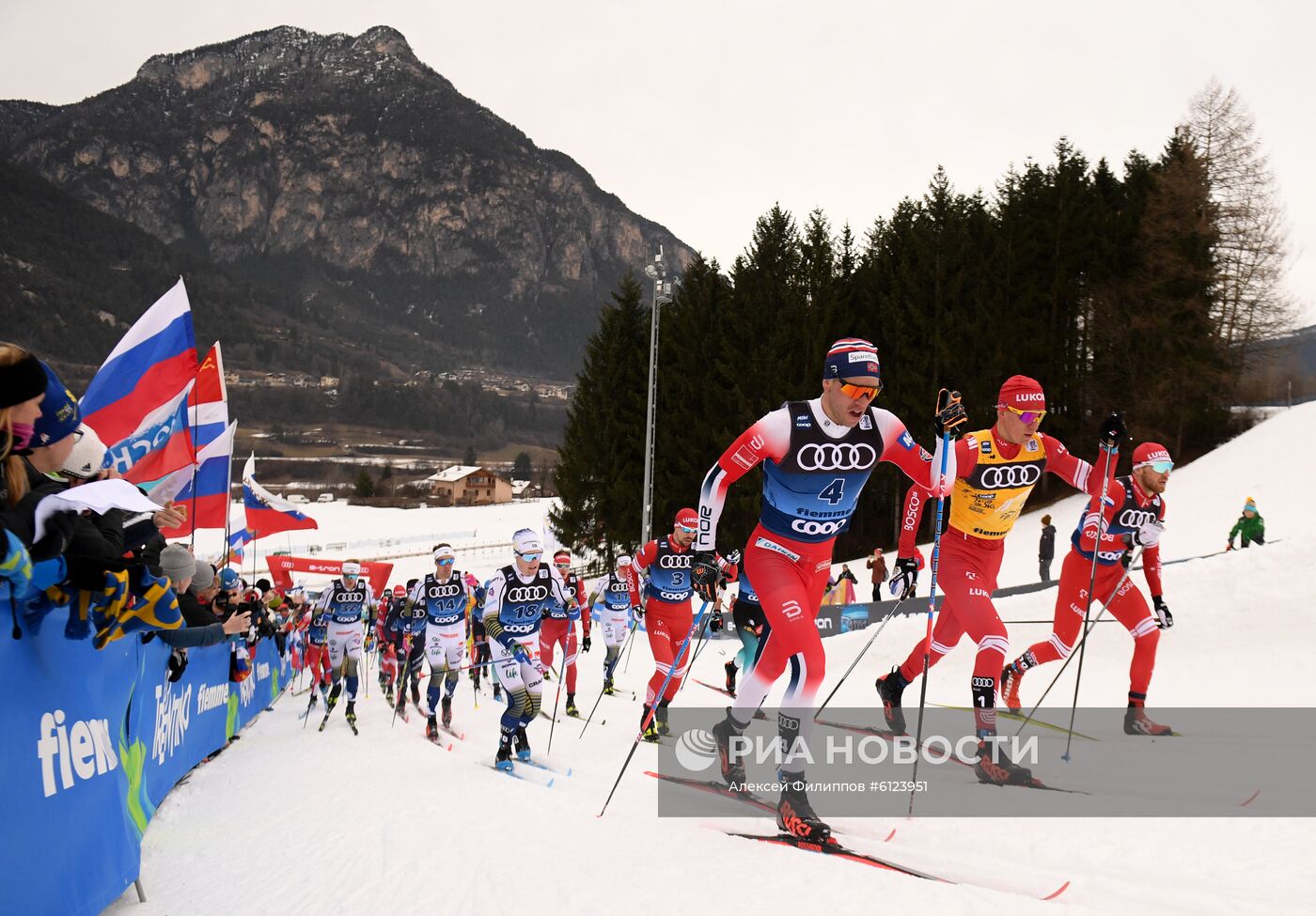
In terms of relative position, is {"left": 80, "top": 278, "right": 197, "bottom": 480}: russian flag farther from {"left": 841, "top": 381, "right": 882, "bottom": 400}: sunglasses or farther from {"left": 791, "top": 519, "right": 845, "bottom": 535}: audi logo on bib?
{"left": 841, "top": 381, "right": 882, "bottom": 400}: sunglasses

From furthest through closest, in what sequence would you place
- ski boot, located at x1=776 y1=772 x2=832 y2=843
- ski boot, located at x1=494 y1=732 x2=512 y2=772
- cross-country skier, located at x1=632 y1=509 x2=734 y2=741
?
cross-country skier, located at x1=632 y1=509 x2=734 y2=741
ski boot, located at x1=494 y1=732 x2=512 y2=772
ski boot, located at x1=776 y1=772 x2=832 y2=843

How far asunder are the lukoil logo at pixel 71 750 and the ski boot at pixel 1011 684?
269 inches

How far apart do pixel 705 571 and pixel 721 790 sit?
1.90m

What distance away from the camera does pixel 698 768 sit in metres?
7.59

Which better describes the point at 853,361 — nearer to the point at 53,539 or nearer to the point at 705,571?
the point at 705,571

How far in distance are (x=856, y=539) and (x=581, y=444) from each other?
13257 mm

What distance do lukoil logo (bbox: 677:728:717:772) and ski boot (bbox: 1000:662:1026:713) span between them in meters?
2.65

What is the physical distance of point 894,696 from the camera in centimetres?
811

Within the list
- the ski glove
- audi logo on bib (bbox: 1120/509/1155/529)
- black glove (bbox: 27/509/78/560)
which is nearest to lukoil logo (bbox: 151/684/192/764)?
black glove (bbox: 27/509/78/560)

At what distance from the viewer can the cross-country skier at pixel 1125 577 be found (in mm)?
7918

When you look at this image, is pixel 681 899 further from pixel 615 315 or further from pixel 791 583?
pixel 615 315

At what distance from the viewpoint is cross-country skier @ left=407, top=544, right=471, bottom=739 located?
1232cm

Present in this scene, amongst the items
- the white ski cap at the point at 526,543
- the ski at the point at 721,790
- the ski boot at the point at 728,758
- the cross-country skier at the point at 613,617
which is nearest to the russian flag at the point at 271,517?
the cross-country skier at the point at 613,617

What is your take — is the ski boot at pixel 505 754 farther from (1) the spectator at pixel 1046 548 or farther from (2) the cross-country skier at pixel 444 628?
(1) the spectator at pixel 1046 548
